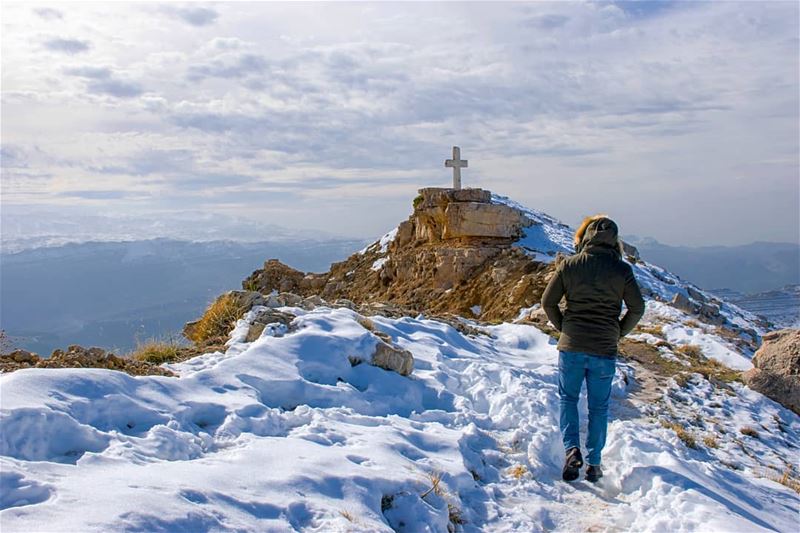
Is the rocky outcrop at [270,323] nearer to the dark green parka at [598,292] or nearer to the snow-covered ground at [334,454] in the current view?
the snow-covered ground at [334,454]

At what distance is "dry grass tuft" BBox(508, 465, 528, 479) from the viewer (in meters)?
5.54

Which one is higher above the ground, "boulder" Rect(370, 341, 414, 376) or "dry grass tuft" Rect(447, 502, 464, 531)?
"boulder" Rect(370, 341, 414, 376)

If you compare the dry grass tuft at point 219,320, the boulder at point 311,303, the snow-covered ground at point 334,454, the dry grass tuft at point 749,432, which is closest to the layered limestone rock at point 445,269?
the boulder at point 311,303

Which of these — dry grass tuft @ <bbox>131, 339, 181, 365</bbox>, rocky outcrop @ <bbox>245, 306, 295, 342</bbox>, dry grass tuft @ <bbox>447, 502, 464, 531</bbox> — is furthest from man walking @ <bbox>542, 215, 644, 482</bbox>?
dry grass tuft @ <bbox>131, 339, 181, 365</bbox>

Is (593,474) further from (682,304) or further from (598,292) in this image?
(682,304)

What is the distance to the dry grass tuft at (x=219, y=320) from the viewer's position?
349 inches

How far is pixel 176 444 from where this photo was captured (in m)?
4.45

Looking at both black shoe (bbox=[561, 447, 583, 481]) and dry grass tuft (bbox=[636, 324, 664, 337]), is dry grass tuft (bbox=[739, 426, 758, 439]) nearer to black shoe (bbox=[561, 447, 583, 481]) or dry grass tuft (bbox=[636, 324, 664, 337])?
black shoe (bbox=[561, 447, 583, 481])

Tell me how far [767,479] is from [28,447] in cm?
746

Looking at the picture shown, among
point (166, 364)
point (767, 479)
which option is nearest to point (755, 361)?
Answer: point (767, 479)

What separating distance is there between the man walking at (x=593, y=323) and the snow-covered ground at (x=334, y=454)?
1.40 feet

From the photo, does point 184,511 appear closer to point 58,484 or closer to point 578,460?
point 58,484

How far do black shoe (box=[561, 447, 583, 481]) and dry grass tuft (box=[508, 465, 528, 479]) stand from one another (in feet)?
1.30

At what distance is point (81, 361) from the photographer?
6.11 m
